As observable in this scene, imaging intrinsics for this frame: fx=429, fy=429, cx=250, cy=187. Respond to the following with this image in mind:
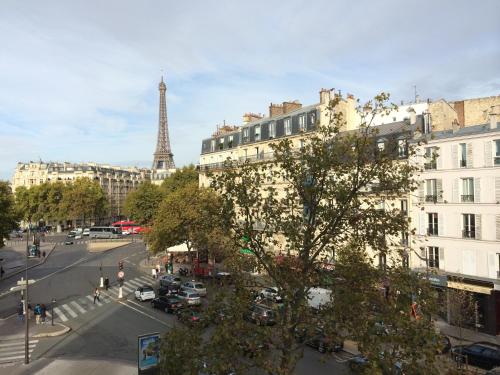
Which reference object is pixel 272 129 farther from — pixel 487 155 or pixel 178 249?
pixel 487 155

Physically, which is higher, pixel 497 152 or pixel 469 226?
pixel 497 152

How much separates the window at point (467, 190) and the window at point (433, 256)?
4.00m

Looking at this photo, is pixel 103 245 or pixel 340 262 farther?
pixel 103 245

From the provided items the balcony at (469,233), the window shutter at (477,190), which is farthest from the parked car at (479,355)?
the window shutter at (477,190)

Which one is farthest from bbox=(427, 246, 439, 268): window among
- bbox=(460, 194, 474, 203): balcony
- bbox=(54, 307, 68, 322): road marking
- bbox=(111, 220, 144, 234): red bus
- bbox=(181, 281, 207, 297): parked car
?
bbox=(111, 220, 144, 234): red bus

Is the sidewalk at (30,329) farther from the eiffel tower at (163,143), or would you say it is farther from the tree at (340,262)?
the eiffel tower at (163,143)

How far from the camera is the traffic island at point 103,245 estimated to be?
68469 mm

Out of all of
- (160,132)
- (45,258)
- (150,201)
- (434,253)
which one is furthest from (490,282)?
(160,132)

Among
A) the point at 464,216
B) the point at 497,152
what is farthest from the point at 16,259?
the point at 497,152

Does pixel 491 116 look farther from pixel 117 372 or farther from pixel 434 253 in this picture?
pixel 117 372

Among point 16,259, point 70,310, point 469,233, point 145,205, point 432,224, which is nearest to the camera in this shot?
point 469,233

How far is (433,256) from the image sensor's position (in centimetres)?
3002

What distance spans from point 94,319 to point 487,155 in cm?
2812

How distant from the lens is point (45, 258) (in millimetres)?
60156
